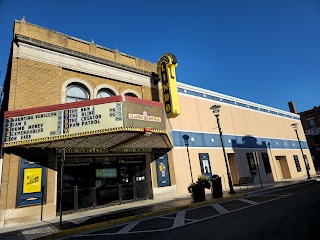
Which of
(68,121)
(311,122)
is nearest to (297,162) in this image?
(311,122)

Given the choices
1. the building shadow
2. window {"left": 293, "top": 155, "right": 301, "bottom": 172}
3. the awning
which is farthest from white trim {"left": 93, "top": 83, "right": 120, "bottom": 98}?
window {"left": 293, "top": 155, "right": 301, "bottom": 172}

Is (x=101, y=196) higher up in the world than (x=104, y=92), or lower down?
lower down

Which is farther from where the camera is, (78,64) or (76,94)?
(78,64)

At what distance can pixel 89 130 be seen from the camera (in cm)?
1073

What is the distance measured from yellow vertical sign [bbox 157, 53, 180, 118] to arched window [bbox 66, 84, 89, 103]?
603cm

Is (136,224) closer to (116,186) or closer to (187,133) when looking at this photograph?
(116,186)

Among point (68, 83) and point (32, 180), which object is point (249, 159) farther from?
point (32, 180)

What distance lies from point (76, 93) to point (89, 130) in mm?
5189

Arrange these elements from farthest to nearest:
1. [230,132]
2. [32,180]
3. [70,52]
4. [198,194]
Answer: [230,132]
[70,52]
[198,194]
[32,180]

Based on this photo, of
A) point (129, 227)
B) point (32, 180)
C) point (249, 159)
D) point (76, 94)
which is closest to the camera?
point (129, 227)

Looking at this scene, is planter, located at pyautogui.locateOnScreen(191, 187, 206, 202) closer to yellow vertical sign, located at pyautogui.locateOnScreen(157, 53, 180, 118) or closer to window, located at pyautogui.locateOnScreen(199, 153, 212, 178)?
yellow vertical sign, located at pyautogui.locateOnScreen(157, 53, 180, 118)

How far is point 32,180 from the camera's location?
11.5 meters

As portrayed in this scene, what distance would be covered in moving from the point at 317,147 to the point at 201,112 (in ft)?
138

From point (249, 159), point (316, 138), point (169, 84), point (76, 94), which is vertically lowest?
point (249, 159)
